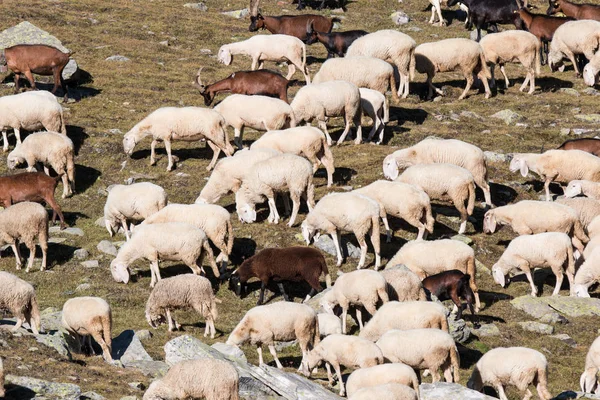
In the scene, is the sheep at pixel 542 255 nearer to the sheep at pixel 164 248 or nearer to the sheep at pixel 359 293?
the sheep at pixel 359 293

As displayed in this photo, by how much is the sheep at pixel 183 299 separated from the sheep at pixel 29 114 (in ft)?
A: 35.0

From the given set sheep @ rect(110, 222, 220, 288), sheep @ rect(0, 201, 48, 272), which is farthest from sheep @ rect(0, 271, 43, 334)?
sheep @ rect(0, 201, 48, 272)

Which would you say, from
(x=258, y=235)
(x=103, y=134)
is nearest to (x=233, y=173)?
(x=258, y=235)

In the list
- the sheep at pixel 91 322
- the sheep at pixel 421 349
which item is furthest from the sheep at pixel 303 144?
the sheep at pixel 421 349

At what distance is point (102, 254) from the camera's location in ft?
71.4

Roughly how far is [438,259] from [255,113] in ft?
28.2

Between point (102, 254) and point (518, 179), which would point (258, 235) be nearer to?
point (102, 254)

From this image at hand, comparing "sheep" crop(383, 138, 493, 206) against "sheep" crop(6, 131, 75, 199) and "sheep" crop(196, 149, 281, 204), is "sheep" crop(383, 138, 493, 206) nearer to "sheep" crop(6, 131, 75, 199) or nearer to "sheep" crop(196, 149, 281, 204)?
"sheep" crop(196, 149, 281, 204)

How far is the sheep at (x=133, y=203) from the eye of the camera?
72.0 ft

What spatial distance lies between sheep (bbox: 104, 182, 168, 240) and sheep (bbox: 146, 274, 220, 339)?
449cm

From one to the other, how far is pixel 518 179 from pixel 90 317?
13.2 meters

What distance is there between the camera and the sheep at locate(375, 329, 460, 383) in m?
15.1

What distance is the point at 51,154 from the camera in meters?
25.2

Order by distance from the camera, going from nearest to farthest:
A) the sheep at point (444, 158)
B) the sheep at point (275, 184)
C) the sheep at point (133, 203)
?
the sheep at point (133, 203)
the sheep at point (275, 184)
the sheep at point (444, 158)
